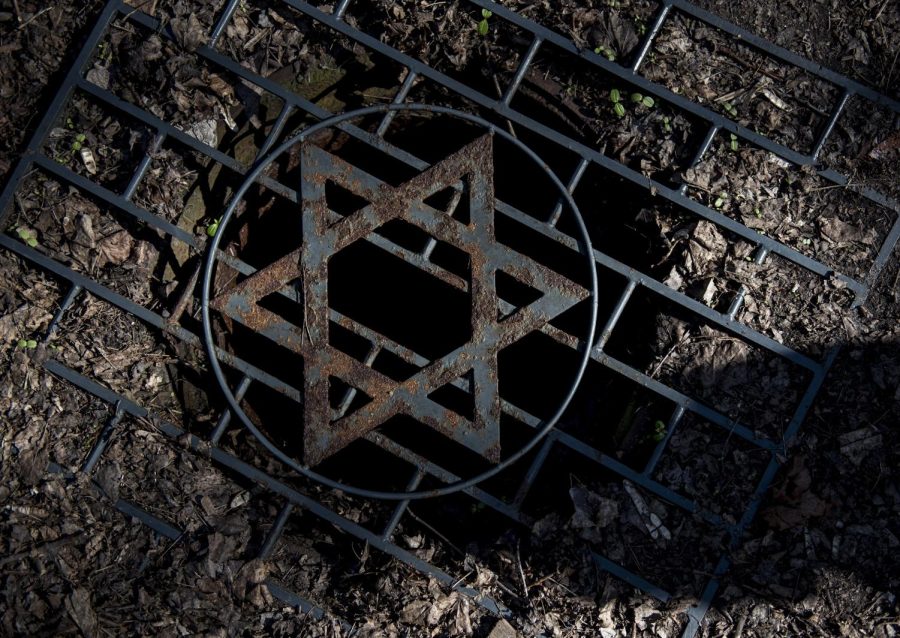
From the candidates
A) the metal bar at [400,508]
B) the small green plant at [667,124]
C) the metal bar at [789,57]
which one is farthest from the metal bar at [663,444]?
the metal bar at [789,57]

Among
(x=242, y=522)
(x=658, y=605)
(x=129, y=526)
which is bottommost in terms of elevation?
(x=129, y=526)

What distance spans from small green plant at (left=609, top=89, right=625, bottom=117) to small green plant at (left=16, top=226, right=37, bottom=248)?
1.84 metres

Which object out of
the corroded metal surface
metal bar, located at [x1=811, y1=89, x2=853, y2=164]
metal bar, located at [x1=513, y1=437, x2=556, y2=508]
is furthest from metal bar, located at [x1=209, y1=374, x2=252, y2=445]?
metal bar, located at [x1=811, y1=89, x2=853, y2=164]

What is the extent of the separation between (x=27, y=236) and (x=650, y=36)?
202cm

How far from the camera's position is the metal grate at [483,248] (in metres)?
2.28

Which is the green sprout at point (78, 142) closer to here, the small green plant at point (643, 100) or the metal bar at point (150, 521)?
the metal bar at point (150, 521)

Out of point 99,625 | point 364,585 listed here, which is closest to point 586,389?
point 364,585

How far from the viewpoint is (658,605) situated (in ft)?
7.46

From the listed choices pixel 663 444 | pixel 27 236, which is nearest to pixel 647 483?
pixel 663 444

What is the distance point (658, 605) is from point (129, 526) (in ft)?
5.27

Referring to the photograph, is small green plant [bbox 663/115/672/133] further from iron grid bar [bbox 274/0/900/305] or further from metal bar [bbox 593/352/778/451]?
metal bar [bbox 593/352/778/451]

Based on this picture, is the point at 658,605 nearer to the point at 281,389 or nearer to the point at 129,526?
the point at 281,389

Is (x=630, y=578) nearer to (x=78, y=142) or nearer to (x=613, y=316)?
(x=613, y=316)

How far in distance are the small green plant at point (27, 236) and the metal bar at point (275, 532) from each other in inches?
44.1
